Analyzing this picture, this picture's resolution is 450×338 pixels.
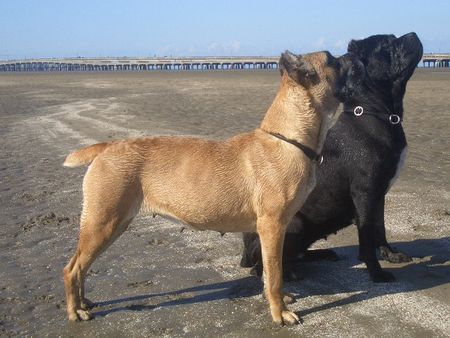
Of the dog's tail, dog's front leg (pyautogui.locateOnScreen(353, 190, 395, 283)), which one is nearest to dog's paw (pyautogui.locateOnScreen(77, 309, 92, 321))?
the dog's tail

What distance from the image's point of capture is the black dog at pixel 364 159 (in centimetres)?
505

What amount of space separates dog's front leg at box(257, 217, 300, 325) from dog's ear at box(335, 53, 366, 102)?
126cm

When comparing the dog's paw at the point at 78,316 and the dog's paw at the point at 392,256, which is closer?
the dog's paw at the point at 78,316

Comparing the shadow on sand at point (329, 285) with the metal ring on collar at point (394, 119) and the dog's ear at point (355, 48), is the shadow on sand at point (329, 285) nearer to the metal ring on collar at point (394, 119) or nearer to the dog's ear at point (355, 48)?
the metal ring on collar at point (394, 119)

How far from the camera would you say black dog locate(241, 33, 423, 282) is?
5.05m

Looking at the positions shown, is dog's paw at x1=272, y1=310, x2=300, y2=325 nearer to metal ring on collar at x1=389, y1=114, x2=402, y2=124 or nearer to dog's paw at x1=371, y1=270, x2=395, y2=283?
dog's paw at x1=371, y1=270, x2=395, y2=283

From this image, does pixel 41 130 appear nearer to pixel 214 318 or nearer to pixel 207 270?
pixel 207 270

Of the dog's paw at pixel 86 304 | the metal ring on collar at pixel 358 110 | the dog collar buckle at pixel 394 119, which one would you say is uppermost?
the metal ring on collar at pixel 358 110

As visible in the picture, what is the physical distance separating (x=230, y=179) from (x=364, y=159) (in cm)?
151

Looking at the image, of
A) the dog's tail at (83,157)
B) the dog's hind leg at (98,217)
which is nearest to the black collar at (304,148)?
the dog's hind leg at (98,217)

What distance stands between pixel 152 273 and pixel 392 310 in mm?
2495

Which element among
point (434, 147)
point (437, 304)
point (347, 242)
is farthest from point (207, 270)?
point (434, 147)

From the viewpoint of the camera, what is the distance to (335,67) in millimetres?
4402

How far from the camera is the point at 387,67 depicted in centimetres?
534
